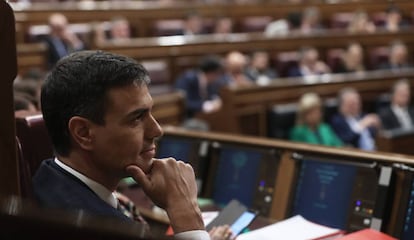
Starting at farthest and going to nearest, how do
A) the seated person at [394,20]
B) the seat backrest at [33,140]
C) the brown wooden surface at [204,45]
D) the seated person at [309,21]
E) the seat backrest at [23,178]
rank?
the seated person at [394,20] < the seated person at [309,21] < the brown wooden surface at [204,45] < the seat backrest at [33,140] < the seat backrest at [23,178]

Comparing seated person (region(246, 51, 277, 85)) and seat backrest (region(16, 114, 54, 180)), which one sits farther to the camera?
seated person (region(246, 51, 277, 85))

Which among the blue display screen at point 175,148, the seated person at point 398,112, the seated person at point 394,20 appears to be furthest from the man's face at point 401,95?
the blue display screen at point 175,148

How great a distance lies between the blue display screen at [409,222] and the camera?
1.38 meters

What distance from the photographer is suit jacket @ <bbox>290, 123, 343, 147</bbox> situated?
363cm

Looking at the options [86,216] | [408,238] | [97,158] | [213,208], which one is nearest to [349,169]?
[408,238]

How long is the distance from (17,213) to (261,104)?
347cm

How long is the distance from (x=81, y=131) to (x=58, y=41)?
139 inches

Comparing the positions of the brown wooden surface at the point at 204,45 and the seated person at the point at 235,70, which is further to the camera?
the seated person at the point at 235,70

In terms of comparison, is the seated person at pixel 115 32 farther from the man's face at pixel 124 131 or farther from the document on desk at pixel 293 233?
the man's face at pixel 124 131

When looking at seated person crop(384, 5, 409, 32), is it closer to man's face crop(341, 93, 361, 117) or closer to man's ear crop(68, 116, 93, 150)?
man's face crop(341, 93, 361, 117)

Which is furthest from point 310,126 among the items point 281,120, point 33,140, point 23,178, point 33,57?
point 23,178

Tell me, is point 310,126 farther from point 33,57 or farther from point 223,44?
point 33,57

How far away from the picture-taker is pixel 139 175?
1.02m

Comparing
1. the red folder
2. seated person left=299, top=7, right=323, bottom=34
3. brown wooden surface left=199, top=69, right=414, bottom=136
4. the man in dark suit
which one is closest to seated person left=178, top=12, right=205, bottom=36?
seated person left=299, top=7, right=323, bottom=34
